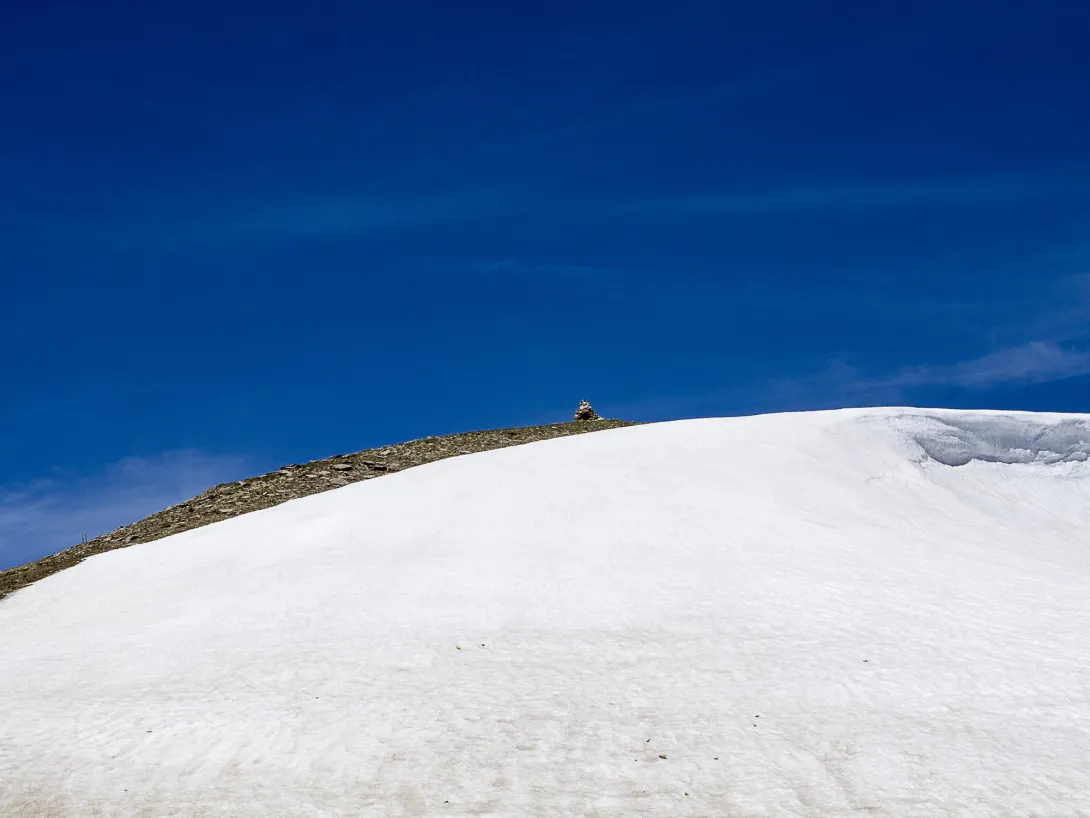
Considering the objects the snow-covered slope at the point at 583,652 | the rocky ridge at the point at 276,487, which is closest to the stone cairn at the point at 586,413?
the rocky ridge at the point at 276,487

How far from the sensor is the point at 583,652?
9844mm

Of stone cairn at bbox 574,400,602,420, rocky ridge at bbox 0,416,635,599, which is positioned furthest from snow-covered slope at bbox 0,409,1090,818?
A: stone cairn at bbox 574,400,602,420

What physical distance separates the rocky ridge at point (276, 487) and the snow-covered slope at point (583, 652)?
2.68m

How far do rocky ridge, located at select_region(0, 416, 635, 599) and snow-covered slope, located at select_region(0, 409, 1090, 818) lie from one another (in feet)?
8.79

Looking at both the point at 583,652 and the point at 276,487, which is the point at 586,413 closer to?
the point at 276,487

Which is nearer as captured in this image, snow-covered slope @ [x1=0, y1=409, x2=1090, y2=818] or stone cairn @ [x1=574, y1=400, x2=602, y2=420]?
snow-covered slope @ [x1=0, y1=409, x2=1090, y2=818]

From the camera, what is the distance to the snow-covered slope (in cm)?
693

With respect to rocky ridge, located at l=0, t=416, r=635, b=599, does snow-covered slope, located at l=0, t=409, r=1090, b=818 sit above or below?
below

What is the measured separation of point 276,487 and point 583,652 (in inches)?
546

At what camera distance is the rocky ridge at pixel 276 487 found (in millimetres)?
19658

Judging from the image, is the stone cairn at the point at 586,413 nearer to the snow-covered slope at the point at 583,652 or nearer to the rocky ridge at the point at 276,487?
the rocky ridge at the point at 276,487

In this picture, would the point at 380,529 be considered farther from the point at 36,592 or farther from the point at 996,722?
the point at 996,722

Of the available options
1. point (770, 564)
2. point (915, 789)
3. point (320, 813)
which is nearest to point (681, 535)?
point (770, 564)

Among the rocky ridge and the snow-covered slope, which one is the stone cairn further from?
the snow-covered slope
